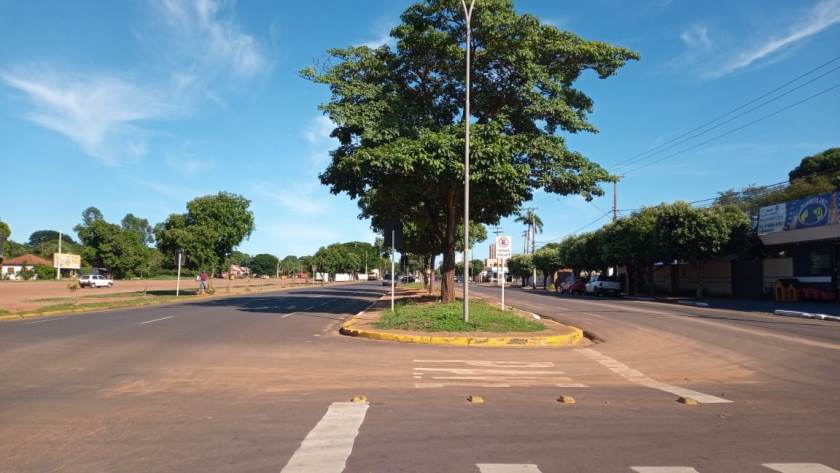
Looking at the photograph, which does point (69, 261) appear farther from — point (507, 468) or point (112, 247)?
point (507, 468)

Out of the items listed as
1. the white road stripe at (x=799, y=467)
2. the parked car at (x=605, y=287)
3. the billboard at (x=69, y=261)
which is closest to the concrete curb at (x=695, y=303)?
the parked car at (x=605, y=287)

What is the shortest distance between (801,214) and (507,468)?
127 feet

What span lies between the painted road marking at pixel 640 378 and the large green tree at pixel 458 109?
6620mm

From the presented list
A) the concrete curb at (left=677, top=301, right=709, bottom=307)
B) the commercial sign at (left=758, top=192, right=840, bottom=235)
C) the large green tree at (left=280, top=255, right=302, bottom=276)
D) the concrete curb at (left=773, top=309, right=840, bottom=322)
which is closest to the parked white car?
the concrete curb at (left=677, top=301, right=709, bottom=307)

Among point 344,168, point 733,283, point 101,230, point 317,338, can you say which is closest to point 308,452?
point 317,338

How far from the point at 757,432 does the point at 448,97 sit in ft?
56.8

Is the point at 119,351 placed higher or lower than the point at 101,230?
lower

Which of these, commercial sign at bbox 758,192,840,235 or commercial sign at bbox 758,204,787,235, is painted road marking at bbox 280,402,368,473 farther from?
commercial sign at bbox 758,204,787,235

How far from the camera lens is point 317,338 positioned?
51.6 ft

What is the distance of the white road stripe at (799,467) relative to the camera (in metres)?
5.19

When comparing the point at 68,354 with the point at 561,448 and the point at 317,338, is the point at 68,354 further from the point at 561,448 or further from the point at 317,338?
the point at 561,448

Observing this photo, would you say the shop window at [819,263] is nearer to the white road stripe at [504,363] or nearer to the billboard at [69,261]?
the white road stripe at [504,363]

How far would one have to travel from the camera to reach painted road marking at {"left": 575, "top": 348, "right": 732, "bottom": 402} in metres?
8.48

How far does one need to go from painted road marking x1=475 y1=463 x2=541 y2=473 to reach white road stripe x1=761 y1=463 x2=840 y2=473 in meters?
2.03
